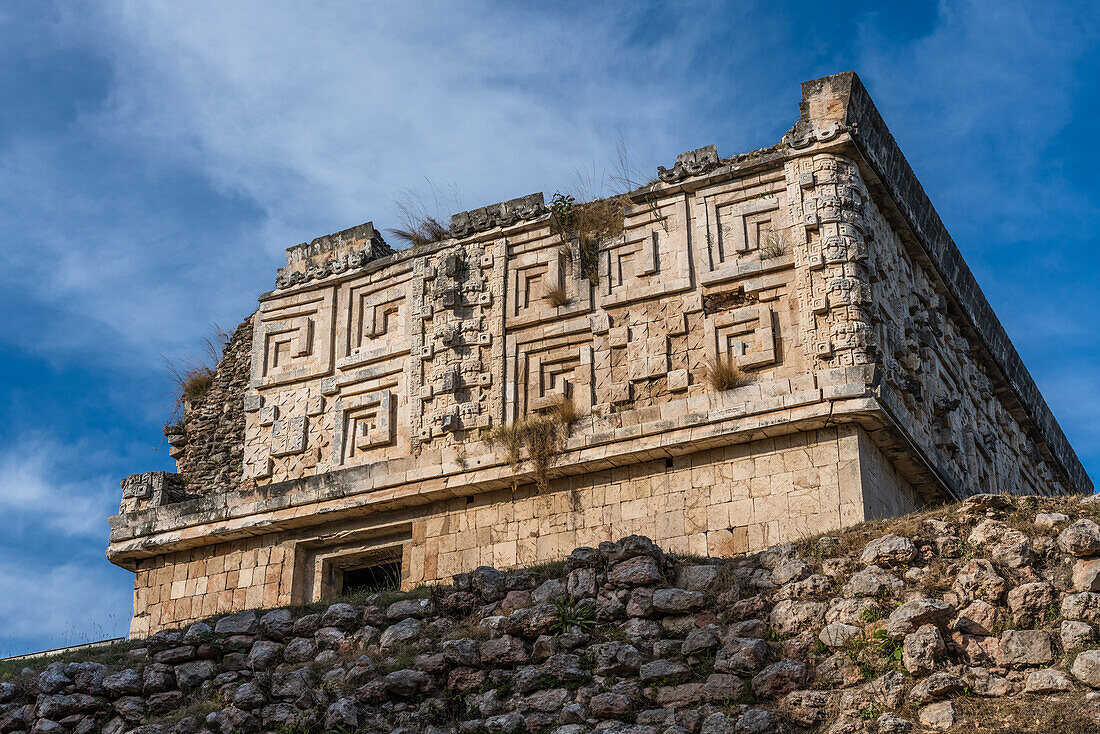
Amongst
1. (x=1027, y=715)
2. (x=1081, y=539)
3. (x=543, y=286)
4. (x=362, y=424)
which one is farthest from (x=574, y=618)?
(x=362, y=424)

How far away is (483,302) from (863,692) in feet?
22.7

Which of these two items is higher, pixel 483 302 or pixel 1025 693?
pixel 483 302

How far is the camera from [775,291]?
1228 cm

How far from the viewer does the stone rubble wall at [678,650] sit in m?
7.65

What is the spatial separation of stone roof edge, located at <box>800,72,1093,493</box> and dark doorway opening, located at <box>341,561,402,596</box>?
5.95 metres

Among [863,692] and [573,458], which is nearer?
[863,692]

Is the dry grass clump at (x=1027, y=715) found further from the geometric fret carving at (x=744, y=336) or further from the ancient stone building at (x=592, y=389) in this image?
the geometric fret carving at (x=744, y=336)

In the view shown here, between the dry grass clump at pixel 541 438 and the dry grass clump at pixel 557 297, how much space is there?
1103 millimetres

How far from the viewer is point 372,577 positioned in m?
14.0

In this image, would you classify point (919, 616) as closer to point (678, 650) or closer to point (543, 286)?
point (678, 650)

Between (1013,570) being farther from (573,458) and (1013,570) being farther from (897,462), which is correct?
(573,458)

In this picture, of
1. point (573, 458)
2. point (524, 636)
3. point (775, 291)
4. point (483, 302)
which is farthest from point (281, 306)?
point (524, 636)

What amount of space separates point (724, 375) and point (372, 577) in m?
4.58

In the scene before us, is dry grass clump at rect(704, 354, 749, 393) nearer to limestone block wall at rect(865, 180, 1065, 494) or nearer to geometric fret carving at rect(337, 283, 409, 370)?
limestone block wall at rect(865, 180, 1065, 494)
